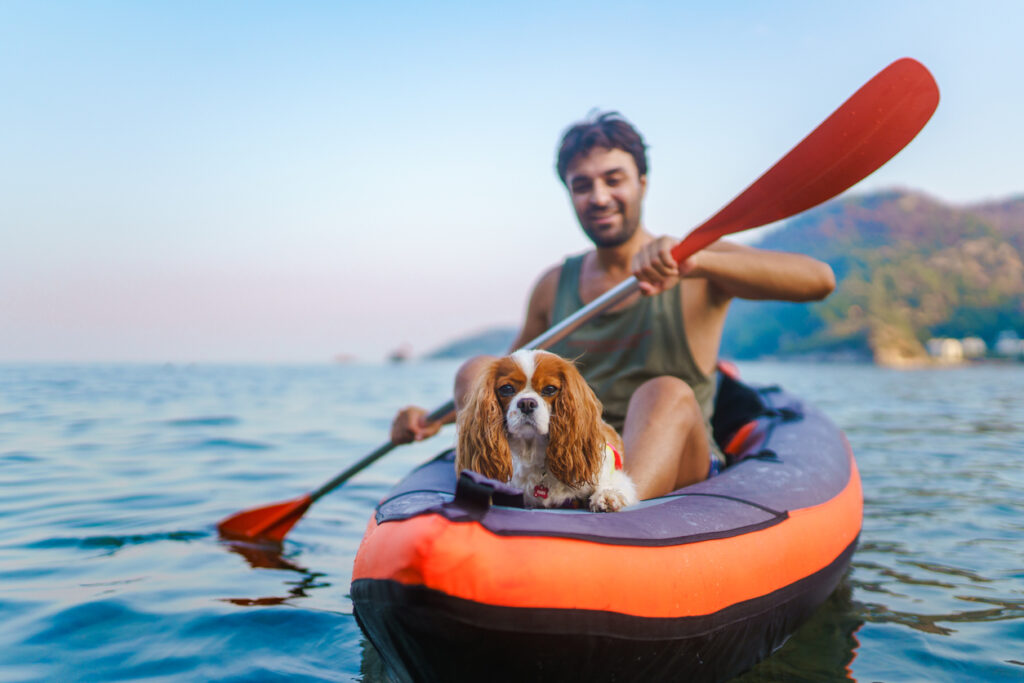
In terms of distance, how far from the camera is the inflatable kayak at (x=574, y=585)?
5.30 feet

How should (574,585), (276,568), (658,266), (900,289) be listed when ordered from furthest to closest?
(900,289), (276,568), (658,266), (574,585)

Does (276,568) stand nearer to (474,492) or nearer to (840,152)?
(474,492)

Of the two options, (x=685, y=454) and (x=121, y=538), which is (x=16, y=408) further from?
(x=685, y=454)

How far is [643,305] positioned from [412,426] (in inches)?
52.6

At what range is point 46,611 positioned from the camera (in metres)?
2.96

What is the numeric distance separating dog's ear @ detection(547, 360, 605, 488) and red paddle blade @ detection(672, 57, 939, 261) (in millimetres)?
969

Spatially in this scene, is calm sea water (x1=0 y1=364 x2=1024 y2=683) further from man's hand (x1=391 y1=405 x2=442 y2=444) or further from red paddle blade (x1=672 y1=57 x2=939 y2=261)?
red paddle blade (x1=672 y1=57 x2=939 y2=261)

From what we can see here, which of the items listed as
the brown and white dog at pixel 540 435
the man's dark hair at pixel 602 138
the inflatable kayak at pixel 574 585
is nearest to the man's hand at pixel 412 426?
the inflatable kayak at pixel 574 585

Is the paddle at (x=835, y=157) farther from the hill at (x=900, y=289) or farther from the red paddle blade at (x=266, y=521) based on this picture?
the hill at (x=900, y=289)

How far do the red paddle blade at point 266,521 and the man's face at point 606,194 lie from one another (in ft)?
8.49

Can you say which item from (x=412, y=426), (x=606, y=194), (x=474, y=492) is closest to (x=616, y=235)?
(x=606, y=194)

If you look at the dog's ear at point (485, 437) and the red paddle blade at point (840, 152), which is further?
the red paddle blade at point (840, 152)

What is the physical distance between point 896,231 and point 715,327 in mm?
125670

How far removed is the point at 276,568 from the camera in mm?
3783
